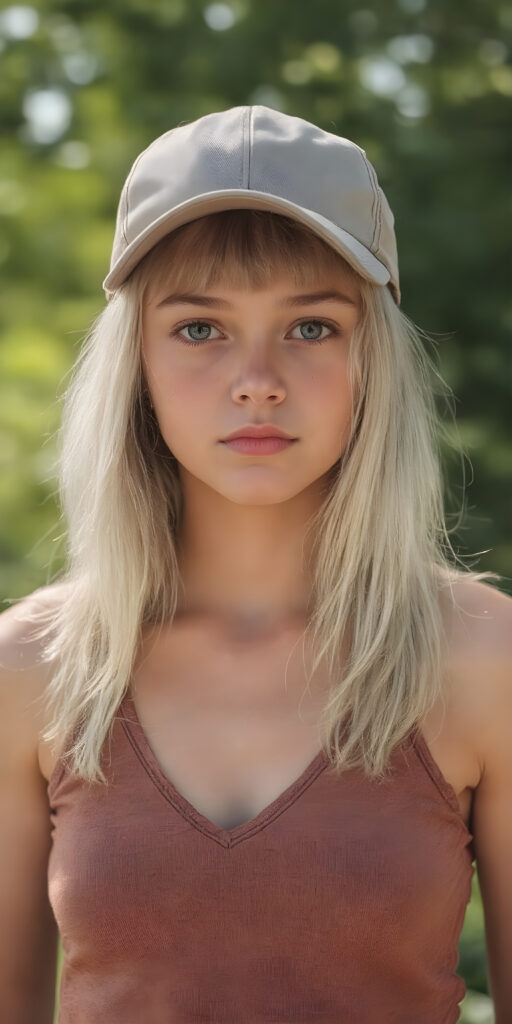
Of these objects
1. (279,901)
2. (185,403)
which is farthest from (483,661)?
(185,403)

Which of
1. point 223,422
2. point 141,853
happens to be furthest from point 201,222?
point 141,853

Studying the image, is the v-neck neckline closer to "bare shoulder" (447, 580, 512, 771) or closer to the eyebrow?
"bare shoulder" (447, 580, 512, 771)

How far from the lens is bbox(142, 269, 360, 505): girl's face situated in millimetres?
1854

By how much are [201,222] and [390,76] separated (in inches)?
45.1

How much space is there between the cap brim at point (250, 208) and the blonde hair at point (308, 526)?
0.03 metres

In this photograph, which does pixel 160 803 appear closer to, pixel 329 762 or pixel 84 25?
pixel 329 762

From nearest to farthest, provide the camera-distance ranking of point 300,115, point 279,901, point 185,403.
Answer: point 279,901 → point 185,403 → point 300,115

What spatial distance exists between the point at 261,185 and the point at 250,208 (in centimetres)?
3

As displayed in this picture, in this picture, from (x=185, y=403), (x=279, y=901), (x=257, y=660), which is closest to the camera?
(x=279, y=901)

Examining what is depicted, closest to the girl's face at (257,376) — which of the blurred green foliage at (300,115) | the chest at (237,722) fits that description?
the chest at (237,722)

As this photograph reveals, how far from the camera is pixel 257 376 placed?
184cm

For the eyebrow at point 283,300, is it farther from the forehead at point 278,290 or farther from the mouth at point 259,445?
the mouth at point 259,445

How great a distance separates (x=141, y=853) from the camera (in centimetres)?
185

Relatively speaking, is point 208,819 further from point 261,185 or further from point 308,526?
point 261,185
